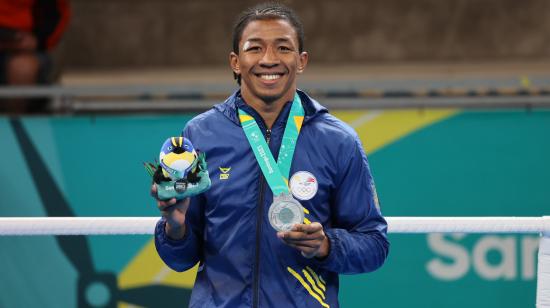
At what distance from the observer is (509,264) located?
16.1 feet

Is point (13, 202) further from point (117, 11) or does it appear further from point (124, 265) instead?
point (117, 11)

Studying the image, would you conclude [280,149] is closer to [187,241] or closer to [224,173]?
[224,173]

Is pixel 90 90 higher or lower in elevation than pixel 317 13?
lower

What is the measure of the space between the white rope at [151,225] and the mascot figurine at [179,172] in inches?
31.9

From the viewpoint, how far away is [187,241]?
104 inches

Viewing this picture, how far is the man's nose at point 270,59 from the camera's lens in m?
2.66

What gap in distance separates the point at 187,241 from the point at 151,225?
63cm

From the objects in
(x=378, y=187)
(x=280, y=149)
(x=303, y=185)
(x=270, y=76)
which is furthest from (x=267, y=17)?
(x=378, y=187)

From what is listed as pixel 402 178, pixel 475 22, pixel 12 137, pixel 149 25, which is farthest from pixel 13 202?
pixel 475 22

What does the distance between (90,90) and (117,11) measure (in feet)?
12.3

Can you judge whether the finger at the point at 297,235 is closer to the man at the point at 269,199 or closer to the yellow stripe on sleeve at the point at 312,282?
the man at the point at 269,199

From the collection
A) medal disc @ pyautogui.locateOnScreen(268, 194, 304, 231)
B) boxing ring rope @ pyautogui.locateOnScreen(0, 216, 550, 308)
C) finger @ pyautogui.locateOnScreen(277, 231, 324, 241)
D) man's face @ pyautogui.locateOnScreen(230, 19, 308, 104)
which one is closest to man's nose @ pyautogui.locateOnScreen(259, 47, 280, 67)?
man's face @ pyautogui.locateOnScreen(230, 19, 308, 104)

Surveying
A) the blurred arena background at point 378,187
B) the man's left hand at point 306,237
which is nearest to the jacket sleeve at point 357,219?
the man's left hand at point 306,237

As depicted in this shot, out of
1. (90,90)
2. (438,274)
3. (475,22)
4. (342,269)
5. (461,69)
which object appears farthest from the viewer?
(475,22)
